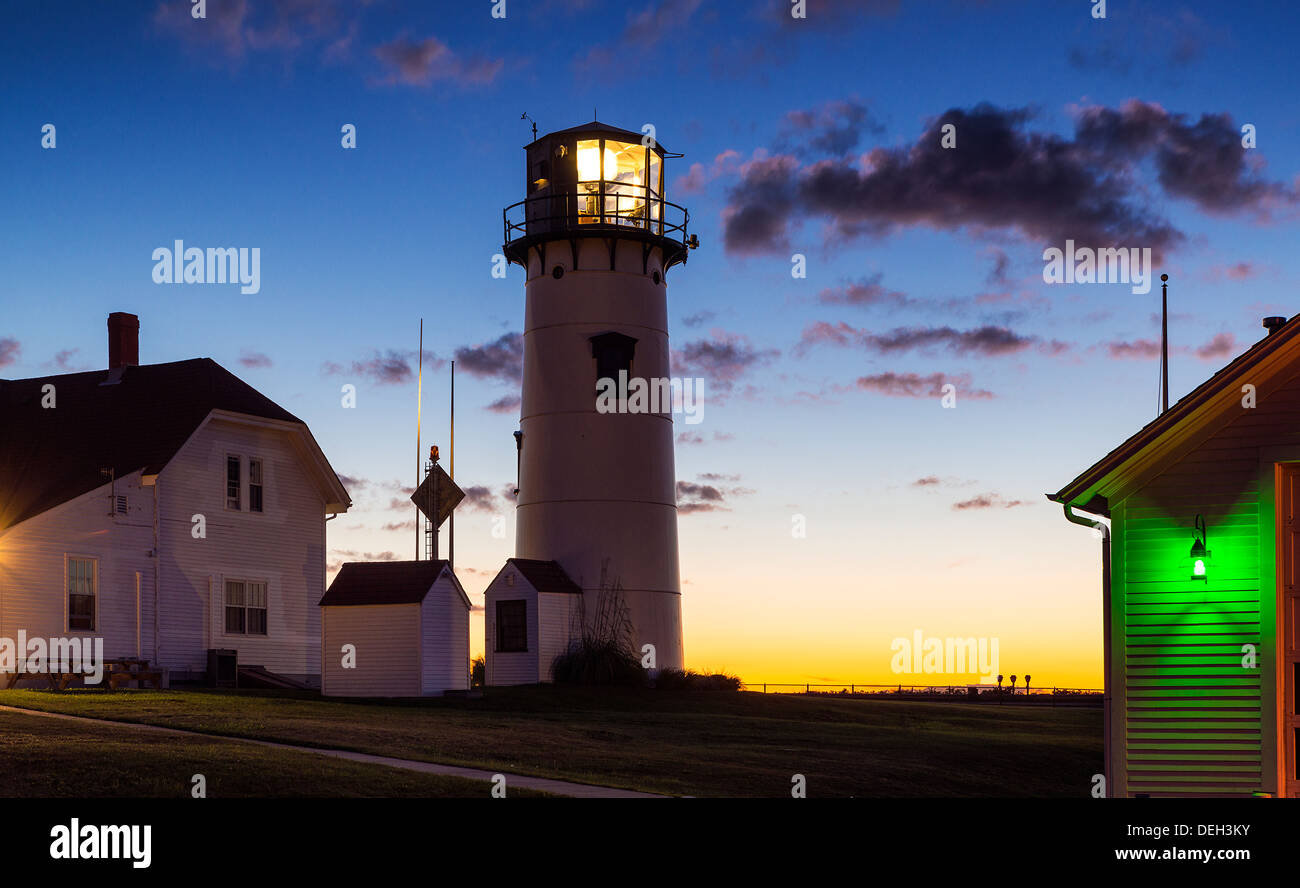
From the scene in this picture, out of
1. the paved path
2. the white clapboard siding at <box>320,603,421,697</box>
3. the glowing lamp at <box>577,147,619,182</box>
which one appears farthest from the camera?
the glowing lamp at <box>577,147,619,182</box>

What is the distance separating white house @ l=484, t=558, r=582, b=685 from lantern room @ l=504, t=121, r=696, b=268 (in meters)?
9.18

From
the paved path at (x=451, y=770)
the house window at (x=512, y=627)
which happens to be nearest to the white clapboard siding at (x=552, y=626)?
the house window at (x=512, y=627)

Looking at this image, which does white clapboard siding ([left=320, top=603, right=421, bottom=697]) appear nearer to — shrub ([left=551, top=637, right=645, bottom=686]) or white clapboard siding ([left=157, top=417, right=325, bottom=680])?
white clapboard siding ([left=157, top=417, right=325, bottom=680])

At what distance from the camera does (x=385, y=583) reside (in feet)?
120

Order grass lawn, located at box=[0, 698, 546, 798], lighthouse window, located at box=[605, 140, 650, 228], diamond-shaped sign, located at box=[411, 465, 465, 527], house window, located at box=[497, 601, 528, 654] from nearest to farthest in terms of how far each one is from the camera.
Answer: grass lawn, located at box=[0, 698, 546, 798]
diamond-shaped sign, located at box=[411, 465, 465, 527]
house window, located at box=[497, 601, 528, 654]
lighthouse window, located at box=[605, 140, 650, 228]

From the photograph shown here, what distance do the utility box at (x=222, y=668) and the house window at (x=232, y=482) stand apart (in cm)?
343

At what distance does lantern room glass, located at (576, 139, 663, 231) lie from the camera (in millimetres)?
43062

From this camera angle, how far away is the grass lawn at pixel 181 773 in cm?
1666

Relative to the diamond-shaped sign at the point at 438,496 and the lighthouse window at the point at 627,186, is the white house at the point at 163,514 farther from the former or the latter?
the lighthouse window at the point at 627,186

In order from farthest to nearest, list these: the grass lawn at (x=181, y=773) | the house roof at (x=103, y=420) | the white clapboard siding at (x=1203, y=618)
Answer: the house roof at (x=103, y=420) → the white clapboard siding at (x=1203, y=618) → the grass lawn at (x=181, y=773)

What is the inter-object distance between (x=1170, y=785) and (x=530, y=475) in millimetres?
26886

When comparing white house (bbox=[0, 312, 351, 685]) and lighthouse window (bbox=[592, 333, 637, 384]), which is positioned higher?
lighthouse window (bbox=[592, 333, 637, 384])

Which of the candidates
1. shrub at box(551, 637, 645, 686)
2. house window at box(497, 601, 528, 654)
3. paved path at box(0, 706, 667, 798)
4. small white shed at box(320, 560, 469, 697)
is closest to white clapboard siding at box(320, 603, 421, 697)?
small white shed at box(320, 560, 469, 697)
